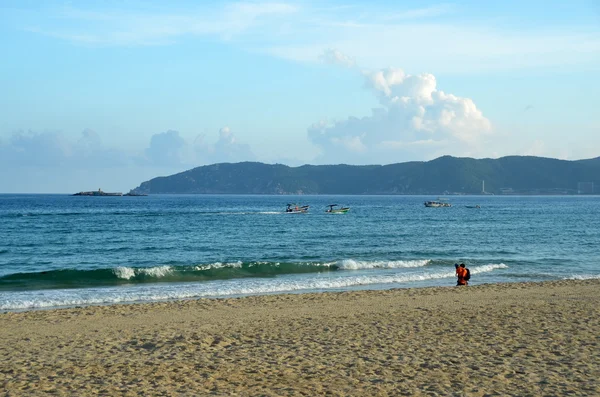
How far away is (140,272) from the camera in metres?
29.0

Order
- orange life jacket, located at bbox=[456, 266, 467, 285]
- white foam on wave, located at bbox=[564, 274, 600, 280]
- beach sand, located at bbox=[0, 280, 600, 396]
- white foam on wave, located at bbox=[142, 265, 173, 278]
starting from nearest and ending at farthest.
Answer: beach sand, located at bbox=[0, 280, 600, 396]
orange life jacket, located at bbox=[456, 266, 467, 285]
white foam on wave, located at bbox=[564, 274, 600, 280]
white foam on wave, located at bbox=[142, 265, 173, 278]

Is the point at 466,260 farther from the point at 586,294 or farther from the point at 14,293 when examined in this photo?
the point at 14,293

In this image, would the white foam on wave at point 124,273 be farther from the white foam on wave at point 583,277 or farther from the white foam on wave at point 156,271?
the white foam on wave at point 583,277

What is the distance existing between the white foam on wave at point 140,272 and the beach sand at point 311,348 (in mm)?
9317

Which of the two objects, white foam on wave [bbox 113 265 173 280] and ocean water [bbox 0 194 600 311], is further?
white foam on wave [bbox 113 265 173 280]

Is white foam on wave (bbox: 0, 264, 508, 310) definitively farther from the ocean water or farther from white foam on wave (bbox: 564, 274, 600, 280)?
white foam on wave (bbox: 564, 274, 600, 280)

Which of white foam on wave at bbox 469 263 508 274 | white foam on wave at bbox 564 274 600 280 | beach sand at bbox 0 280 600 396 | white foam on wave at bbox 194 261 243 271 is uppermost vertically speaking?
beach sand at bbox 0 280 600 396

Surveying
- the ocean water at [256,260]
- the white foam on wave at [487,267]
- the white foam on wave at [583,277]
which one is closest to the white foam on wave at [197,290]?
the ocean water at [256,260]

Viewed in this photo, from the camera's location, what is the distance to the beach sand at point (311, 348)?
990 centimetres

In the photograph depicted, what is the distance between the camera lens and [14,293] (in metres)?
23.4

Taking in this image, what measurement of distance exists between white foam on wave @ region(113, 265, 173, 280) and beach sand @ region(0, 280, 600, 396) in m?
9.32

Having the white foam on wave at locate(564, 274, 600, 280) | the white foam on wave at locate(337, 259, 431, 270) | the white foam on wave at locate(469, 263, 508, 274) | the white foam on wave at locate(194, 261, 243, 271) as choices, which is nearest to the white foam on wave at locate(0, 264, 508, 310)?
the white foam on wave at locate(469, 263, 508, 274)

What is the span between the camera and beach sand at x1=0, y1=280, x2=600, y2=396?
9898 millimetres

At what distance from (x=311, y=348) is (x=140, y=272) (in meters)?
18.0
